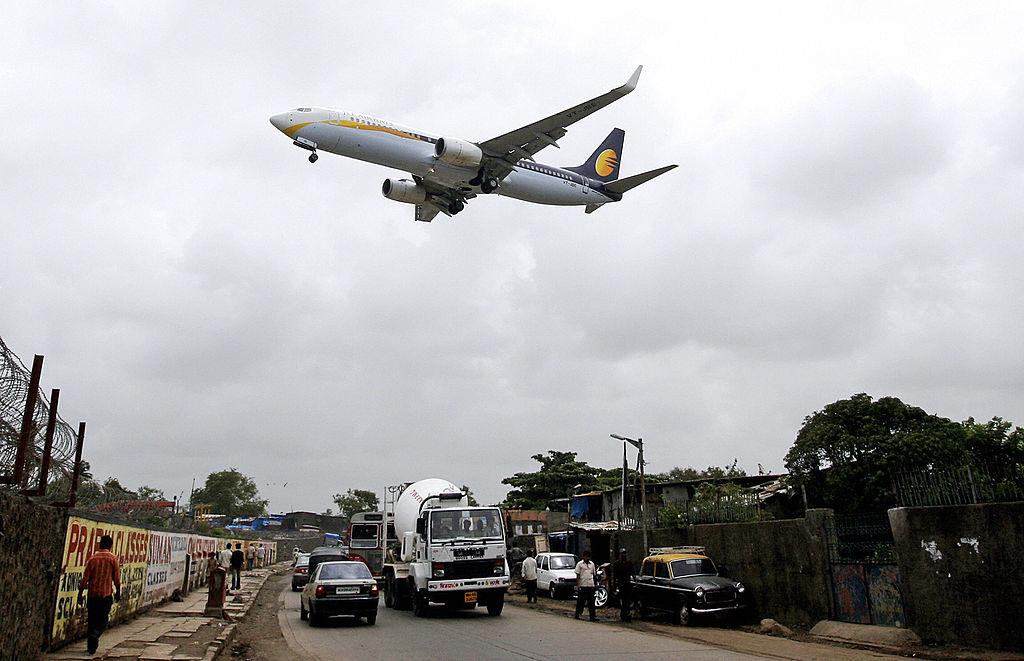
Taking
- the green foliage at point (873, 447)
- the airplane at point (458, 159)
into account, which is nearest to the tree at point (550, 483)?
the green foliage at point (873, 447)

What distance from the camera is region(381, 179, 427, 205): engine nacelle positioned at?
28.0m

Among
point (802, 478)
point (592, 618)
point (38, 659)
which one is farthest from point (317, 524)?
point (38, 659)

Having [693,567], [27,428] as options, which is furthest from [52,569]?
[693,567]

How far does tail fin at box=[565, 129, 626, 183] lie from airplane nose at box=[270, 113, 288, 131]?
1515 cm

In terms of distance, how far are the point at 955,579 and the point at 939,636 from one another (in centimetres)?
103

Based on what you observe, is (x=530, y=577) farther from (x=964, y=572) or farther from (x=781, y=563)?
(x=964, y=572)

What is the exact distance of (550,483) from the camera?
59750mm

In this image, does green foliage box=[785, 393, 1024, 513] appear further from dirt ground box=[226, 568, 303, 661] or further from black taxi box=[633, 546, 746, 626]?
dirt ground box=[226, 568, 303, 661]

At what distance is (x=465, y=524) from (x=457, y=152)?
12349 millimetres

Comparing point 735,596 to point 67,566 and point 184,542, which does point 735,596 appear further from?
point 184,542

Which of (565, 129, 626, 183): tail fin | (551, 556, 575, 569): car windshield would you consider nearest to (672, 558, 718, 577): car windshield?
(551, 556, 575, 569): car windshield

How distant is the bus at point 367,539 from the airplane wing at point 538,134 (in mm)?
13166

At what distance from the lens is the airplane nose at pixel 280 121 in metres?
23.2

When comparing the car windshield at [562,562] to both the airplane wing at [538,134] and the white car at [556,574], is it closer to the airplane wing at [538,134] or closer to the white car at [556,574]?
the white car at [556,574]
